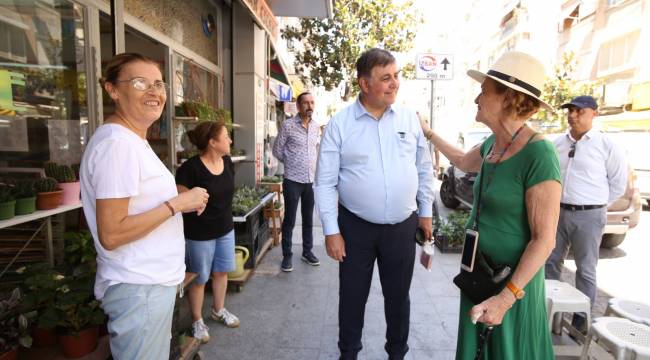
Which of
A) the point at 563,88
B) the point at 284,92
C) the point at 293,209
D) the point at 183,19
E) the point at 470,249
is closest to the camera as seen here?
the point at 470,249

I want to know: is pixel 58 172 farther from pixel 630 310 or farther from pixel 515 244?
pixel 630 310

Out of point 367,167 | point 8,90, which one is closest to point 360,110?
point 367,167

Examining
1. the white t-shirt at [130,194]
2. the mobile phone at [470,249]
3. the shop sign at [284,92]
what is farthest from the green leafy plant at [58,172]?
the shop sign at [284,92]

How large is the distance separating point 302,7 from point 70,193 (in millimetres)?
4974

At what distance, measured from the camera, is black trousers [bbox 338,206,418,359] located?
8.36ft

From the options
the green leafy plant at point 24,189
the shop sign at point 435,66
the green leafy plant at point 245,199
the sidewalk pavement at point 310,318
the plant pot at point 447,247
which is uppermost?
the shop sign at point 435,66

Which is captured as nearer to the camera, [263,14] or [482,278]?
[482,278]

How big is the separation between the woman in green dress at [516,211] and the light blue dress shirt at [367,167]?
0.68m

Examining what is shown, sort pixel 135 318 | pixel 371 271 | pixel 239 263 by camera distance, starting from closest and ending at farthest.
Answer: pixel 135 318 < pixel 371 271 < pixel 239 263

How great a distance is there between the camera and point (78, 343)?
2127mm

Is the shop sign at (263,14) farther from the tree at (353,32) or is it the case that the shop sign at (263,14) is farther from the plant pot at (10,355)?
the tree at (353,32)

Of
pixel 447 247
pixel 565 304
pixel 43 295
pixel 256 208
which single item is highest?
pixel 256 208

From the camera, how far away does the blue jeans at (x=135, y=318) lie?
1583 millimetres

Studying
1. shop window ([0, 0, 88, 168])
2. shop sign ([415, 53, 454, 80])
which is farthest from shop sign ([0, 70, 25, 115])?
shop sign ([415, 53, 454, 80])
